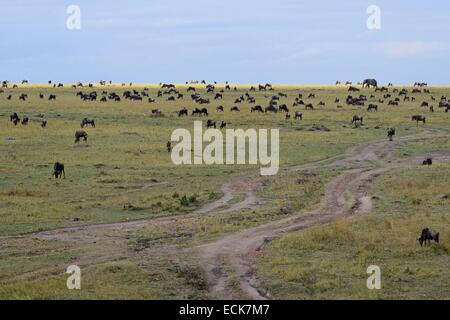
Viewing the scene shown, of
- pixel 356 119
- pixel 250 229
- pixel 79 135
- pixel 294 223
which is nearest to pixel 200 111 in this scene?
pixel 356 119

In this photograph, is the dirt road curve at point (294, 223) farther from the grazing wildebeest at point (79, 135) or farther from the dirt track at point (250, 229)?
the grazing wildebeest at point (79, 135)

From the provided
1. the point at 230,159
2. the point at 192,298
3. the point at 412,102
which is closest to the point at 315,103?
the point at 412,102

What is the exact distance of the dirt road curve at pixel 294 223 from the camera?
17.6m

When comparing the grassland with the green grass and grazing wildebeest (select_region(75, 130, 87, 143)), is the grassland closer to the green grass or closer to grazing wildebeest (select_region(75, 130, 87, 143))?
the green grass

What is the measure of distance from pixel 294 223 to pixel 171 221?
3982mm

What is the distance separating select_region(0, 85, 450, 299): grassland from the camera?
57.3ft

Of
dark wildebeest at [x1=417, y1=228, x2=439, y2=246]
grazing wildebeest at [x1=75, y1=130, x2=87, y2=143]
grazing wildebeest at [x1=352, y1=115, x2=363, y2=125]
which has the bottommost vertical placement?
dark wildebeest at [x1=417, y1=228, x2=439, y2=246]

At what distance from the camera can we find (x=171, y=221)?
25703 mm

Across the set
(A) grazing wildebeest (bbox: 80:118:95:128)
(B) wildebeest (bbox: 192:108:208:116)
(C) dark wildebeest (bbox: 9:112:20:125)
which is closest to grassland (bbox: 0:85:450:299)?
(A) grazing wildebeest (bbox: 80:118:95:128)

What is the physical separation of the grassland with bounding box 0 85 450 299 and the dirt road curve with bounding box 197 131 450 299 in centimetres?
39

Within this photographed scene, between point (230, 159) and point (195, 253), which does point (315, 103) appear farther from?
point (195, 253)

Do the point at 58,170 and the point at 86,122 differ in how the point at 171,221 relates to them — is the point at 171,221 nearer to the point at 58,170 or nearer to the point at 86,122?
the point at 58,170

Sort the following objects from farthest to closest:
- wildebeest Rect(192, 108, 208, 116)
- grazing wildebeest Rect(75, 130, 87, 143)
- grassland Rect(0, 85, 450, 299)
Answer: wildebeest Rect(192, 108, 208, 116) → grazing wildebeest Rect(75, 130, 87, 143) → grassland Rect(0, 85, 450, 299)
